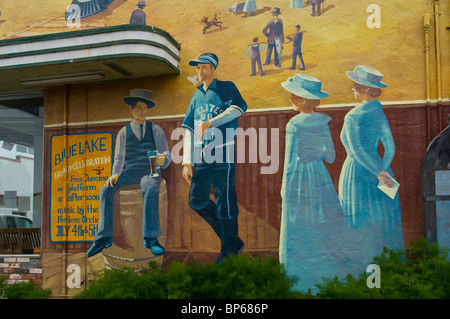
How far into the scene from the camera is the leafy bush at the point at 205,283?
604cm

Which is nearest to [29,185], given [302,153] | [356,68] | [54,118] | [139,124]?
[54,118]

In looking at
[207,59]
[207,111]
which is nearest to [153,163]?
[207,111]

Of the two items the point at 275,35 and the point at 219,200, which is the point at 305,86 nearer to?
the point at 275,35

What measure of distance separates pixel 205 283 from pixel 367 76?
417 centimetres

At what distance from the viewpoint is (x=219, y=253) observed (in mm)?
7496

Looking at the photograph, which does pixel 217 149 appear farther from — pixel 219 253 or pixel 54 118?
pixel 54 118

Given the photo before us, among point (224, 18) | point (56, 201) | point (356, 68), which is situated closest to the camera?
point (356, 68)

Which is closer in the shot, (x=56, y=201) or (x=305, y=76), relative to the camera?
(x=305, y=76)

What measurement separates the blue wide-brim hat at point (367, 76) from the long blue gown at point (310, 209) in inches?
31.0

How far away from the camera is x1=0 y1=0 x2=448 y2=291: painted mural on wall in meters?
7.06

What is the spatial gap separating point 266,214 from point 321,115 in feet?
6.19

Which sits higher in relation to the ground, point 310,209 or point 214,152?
point 214,152

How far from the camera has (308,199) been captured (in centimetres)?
723

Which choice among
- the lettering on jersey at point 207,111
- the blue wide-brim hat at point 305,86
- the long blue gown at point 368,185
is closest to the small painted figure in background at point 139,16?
the lettering on jersey at point 207,111
